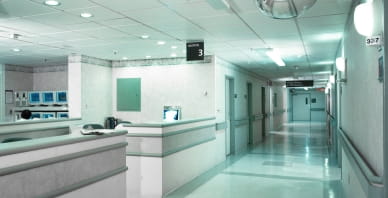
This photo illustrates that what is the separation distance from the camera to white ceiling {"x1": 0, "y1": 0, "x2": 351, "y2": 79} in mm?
3924

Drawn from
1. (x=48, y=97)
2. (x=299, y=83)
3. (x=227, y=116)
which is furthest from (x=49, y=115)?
(x=299, y=83)

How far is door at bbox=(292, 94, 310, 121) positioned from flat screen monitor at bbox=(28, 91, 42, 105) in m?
21.1

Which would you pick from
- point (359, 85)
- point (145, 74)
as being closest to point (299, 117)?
point (145, 74)

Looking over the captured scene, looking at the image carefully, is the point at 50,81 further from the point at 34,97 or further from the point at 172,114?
the point at 172,114

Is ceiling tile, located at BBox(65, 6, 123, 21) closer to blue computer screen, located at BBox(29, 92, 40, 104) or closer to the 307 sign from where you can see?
the 307 sign

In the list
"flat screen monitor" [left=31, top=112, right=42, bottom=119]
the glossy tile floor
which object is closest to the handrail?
the glossy tile floor

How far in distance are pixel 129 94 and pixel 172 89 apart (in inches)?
51.9

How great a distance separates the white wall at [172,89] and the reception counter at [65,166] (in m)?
4.41

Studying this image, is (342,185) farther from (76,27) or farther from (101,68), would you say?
(101,68)

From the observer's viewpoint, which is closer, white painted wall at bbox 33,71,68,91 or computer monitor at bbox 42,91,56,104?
computer monitor at bbox 42,91,56,104

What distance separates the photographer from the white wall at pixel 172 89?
26.1ft

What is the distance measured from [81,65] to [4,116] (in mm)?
3635

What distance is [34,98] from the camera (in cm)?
931

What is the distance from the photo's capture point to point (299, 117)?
2580 cm
